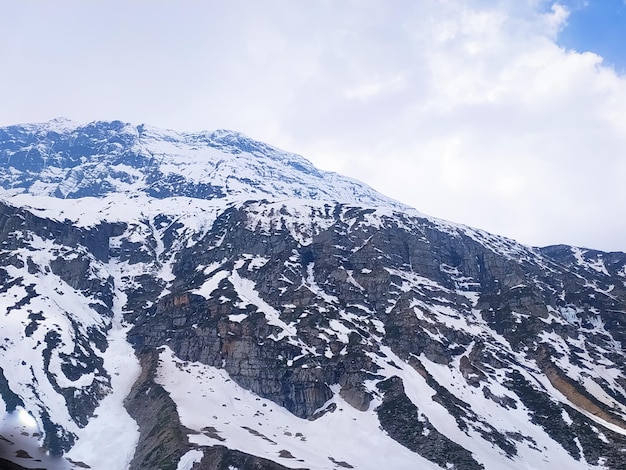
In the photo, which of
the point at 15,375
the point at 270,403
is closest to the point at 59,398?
the point at 15,375

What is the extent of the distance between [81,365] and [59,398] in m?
17.4

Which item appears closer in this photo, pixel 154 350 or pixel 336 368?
pixel 336 368

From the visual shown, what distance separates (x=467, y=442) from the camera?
137500 millimetres

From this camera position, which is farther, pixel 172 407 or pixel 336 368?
pixel 336 368

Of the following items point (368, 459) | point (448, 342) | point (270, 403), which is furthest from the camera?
point (448, 342)

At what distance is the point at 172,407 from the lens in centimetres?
13750

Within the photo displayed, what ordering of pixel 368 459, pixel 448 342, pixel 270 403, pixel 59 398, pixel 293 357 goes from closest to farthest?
pixel 368 459
pixel 59 398
pixel 270 403
pixel 293 357
pixel 448 342

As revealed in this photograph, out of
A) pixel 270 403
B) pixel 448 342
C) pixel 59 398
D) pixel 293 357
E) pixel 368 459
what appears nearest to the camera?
pixel 368 459

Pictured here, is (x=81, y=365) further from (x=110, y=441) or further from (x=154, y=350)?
(x=110, y=441)

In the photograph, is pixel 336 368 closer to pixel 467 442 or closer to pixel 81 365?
pixel 467 442

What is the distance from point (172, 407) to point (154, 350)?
43133mm

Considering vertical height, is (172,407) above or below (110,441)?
above

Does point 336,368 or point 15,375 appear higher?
point 336,368

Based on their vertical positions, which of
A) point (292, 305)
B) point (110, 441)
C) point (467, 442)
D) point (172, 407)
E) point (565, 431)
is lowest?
point (110, 441)
